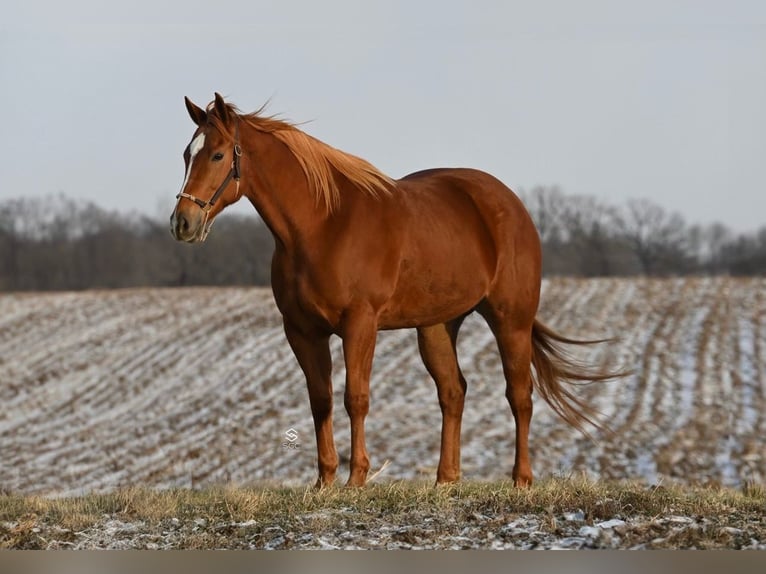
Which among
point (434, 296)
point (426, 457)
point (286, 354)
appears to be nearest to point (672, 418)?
point (426, 457)

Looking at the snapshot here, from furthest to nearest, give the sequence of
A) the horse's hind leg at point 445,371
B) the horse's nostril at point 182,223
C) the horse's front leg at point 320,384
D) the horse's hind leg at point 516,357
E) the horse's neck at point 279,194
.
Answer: the horse's hind leg at point 445,371
the horse's hind leg at point 516,357
the horse's front leg at point 320,384
the horse's neck at point 279,194
the horse's nostril at point 182,223

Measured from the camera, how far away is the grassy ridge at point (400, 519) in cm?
617

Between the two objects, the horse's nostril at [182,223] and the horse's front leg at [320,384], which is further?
the horse's front leg at [320,384]

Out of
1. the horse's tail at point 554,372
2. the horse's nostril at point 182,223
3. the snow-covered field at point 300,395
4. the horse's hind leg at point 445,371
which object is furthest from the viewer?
the snow-covered field at point 300,395

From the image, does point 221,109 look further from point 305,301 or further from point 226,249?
point 226,249

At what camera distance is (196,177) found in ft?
23.4

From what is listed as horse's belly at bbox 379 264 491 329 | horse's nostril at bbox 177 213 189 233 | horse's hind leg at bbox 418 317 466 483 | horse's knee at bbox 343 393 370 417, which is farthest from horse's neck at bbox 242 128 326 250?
horse's hind leg at bbox 418 317 466 483

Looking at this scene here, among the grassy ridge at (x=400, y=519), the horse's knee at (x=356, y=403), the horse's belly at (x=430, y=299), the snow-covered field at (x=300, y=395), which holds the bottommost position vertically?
the snow-covered field at (x=300, y=395)

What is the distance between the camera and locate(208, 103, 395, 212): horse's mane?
758 cm

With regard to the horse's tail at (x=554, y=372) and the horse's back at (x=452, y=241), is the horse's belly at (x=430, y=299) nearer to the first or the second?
the horse's back at (x=452, y=241)

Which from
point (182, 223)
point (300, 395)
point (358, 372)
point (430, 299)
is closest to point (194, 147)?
point (182, 223)

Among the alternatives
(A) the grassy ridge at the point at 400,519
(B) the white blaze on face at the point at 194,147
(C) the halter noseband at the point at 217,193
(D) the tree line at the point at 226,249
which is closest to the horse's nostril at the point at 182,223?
(C) the halter noseband at the point at 217,193

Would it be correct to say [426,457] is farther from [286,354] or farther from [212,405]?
[286,354]

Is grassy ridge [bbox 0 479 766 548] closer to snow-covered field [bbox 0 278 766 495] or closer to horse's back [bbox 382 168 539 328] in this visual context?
horse's back [bbox 382 168 539 328]
